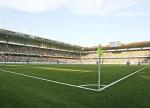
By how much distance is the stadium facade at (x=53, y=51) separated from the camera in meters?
66.3

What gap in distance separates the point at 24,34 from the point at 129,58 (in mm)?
48435

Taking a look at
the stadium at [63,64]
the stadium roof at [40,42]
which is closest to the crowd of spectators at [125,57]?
the stadium at [63,64]

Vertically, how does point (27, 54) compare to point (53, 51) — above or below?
below

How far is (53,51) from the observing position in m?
90.2

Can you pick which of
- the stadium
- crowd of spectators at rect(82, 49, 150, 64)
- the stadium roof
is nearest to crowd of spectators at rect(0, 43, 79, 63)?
the stadium

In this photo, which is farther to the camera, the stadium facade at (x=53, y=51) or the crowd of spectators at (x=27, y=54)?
the stadium facade at (x=53, y=51)

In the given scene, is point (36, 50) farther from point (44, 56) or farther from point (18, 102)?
point (18, 102)

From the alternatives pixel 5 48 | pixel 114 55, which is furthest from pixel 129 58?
pixel 5 48

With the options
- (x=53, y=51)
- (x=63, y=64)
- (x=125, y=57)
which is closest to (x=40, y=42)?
(x=53, y=51)

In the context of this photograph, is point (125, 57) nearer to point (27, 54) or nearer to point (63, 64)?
point (63, 64)

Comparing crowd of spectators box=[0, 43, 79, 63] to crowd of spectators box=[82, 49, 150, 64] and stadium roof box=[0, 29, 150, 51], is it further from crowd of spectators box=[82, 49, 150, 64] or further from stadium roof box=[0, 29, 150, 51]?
crowd of spectators box=[82, 49, 150, 64]

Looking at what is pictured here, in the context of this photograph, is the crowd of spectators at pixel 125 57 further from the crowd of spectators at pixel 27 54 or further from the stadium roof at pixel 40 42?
the crowd of spectators at pixel 27 54

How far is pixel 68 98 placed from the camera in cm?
586

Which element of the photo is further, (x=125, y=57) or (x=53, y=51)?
(x=125, y=57)
